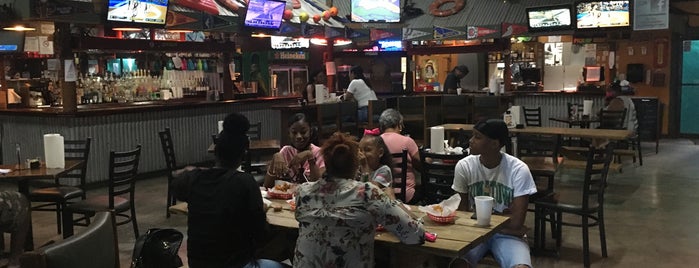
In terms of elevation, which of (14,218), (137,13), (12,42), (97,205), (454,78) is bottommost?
(97,205)

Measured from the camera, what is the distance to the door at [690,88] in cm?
1401

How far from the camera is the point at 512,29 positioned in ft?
40.9

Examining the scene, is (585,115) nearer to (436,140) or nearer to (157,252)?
(436,140)

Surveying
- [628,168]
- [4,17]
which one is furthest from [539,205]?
[4,17]

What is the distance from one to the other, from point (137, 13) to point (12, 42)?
10.9ft

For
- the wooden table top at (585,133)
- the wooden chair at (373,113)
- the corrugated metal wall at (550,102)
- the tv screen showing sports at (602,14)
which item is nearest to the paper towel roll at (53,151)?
the wooden table top at (585,133)

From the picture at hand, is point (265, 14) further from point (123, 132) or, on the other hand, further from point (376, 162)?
point (376, 162)

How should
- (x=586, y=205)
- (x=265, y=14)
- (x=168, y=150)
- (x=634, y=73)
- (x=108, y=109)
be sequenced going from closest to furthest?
(x=586, y=205) → (x=168, y=150) → (x=108, y=109) → (x=265, y=14) → (x=634, y=73)

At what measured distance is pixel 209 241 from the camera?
3.22 meters

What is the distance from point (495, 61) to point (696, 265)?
1157 cm

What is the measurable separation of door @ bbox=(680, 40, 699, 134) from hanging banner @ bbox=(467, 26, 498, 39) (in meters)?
4.73

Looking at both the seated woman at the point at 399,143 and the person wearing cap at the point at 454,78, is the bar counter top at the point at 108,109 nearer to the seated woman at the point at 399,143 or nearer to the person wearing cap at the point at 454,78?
the person wearing cap at the point at 454,78

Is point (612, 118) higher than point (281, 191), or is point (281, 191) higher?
point (612, 118)

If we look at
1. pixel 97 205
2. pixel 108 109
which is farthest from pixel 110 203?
pixel 108 109
